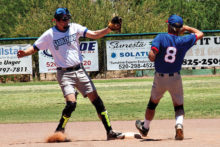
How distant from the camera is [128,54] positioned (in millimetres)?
23375

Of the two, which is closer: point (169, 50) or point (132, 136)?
point (169, 50)

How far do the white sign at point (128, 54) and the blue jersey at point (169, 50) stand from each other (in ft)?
50.8

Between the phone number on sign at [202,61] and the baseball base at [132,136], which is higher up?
the baseball base at [132,136]

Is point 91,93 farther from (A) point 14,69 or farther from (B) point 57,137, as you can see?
(A) point 14,69

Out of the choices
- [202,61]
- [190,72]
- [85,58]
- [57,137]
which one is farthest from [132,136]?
[190,72]

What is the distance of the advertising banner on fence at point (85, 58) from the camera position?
77.5 feet

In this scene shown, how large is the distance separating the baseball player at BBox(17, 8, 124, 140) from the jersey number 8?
952 millimetres

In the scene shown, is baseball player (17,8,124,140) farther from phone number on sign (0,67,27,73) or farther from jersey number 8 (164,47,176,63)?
phone number on sign (0,67,27,73)

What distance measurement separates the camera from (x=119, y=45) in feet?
77.6

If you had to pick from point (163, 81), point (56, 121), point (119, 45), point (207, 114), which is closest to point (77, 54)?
point (163, 81)

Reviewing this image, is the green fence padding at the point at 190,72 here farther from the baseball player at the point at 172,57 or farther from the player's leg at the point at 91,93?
the baseball player at the point at 172,57

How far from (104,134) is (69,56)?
1.76m

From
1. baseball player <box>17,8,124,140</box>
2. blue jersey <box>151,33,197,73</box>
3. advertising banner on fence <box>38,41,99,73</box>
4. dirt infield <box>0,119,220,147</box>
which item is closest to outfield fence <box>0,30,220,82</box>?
advertising banner on fence <box>38,41,99,73</box>

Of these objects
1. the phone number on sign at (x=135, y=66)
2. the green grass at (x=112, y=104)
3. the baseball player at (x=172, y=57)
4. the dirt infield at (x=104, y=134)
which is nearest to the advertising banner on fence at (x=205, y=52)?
the phone number on sign at (x=135, y=66)
